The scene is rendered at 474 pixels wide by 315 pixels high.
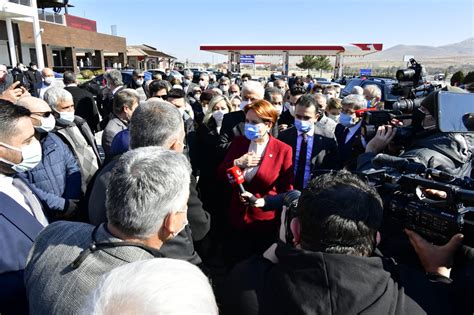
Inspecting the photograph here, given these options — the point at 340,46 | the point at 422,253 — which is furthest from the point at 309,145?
the point at 340,46

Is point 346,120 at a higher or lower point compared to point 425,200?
lower

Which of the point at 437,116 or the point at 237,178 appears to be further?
the point at 237,178

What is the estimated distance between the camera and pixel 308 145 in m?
3.53

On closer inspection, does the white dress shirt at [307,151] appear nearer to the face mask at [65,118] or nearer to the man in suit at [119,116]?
the man in suit at [119,116]

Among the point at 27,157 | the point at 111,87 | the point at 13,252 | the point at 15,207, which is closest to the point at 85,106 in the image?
the point at 111,87

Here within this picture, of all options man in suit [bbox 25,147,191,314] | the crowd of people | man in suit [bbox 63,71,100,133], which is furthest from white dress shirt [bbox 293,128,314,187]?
man in suit [bbox 63,71,100,133]

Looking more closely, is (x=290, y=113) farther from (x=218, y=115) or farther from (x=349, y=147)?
(x=349, y=147)

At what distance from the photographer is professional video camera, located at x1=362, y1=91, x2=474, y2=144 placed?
2.05 m

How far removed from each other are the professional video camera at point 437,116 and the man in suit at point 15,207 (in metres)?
2.21

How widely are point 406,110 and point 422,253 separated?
1.38 metres

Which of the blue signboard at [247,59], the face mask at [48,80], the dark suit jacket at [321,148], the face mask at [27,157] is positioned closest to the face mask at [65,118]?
the face mask at [27,157]

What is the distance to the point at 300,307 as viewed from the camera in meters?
1.19

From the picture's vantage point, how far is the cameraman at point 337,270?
1.19 meters

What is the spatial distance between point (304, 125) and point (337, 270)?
94.7 inches
